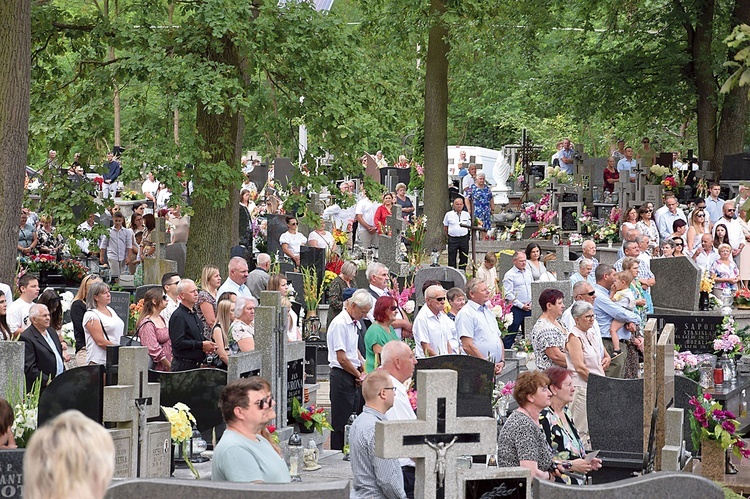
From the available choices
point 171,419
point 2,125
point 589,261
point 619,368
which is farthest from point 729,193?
point 171,419

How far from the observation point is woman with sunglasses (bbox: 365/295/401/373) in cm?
1247

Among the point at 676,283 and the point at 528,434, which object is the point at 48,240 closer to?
the point at 676,283

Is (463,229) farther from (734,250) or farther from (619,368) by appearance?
(619,368)

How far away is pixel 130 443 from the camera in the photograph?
925 centimetres

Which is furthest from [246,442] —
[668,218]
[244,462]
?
[668,218]

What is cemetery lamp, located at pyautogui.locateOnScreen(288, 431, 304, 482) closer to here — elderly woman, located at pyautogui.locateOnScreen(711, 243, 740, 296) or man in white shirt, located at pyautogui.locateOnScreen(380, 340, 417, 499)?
man in white shirt, located at pyautogui.locateOnScreen(380, 340, 417, 499)

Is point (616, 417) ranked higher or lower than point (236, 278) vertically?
lower

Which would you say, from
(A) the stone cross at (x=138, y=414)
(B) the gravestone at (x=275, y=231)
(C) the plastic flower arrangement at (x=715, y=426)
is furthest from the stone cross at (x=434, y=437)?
(B) the gravestone at (x=275, y=231)

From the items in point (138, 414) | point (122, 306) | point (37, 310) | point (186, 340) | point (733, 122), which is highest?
point (733, 122)

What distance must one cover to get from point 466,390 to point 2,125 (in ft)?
22.1

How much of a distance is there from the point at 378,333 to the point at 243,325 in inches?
47.6

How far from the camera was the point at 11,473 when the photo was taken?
746 cm

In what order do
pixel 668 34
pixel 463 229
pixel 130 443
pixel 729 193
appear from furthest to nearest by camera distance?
pixel 668 34 → pixel 729 193 → pixel 463 229 → pixel 130 443

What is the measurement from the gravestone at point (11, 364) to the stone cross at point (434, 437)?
12.3 ft
